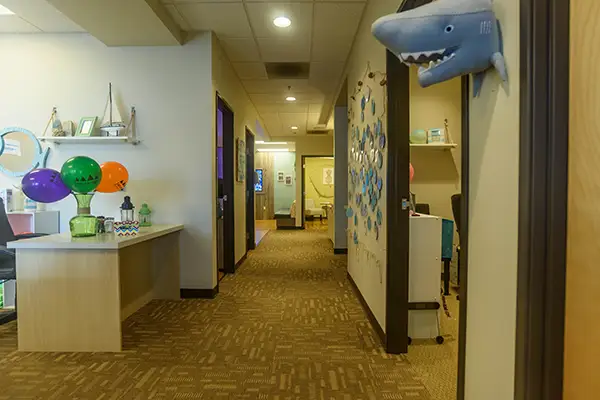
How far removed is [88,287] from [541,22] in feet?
8.73

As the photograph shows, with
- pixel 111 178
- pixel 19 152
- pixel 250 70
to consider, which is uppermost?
pixel 250 70

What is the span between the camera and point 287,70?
485cm

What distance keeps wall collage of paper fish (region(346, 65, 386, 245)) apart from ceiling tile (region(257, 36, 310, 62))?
0.76 meters

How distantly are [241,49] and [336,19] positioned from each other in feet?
3.93

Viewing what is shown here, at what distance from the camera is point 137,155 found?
3682mm

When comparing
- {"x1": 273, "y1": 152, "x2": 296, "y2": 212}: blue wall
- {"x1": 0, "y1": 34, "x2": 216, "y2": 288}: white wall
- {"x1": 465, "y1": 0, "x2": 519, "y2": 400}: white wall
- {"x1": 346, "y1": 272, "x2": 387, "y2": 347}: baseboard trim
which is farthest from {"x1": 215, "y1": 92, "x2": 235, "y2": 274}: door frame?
{"x1": 273, "y1": 152, "x2": 296, "y2": 212}: blue wall

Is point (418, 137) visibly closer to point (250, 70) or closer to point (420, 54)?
point (250, 70)

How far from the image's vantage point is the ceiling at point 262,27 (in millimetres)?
3152

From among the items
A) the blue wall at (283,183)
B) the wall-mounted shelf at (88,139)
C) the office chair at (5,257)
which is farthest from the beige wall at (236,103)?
the blue wall at (283,183)

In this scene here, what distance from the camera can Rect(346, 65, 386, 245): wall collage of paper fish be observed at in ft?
8.72

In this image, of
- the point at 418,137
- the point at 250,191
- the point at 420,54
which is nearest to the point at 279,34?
the point at 418,137

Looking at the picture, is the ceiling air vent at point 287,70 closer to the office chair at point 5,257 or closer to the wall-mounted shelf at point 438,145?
the wall-mounted shelf at point 438,145

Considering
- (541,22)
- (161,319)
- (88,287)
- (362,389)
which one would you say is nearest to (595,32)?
(541,22)

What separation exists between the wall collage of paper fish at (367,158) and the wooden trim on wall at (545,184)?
1668 millimetres
